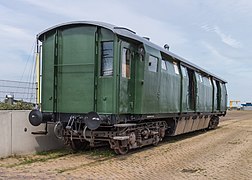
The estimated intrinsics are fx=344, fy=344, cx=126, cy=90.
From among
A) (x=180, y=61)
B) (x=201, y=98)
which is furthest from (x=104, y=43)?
(x=201, y=98)

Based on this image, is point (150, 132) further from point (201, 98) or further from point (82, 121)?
point (201, 98)

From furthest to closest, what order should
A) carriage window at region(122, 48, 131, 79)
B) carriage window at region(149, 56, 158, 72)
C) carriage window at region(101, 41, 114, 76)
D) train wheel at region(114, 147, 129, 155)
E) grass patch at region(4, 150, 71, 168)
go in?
carriage window at region(149, 56, 158, 72) < train wheel at region(114, 147, 129, 155) < carriage window at region(122, 48, 131, 79) < carriage window at region(101, 41, 114, 76) < grass patch at region(4, 150, 71, 168)

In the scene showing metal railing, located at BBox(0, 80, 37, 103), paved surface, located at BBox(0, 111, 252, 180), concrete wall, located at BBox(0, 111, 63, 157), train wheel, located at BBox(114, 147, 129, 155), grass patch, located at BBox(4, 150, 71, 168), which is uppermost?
metal railing, located at BBox(0, 80, 37, 103)

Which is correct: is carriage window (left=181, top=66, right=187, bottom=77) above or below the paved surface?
above

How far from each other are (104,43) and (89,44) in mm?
439

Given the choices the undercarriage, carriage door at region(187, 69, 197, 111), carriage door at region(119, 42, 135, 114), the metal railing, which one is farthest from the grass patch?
carriage door at region(187, 69, 197, 111)

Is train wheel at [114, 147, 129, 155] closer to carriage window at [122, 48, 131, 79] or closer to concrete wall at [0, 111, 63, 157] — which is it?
carriage window at [122, 48, 131, 79]

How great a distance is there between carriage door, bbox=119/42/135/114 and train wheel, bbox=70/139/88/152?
2.03 m

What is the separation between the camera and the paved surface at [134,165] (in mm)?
7664

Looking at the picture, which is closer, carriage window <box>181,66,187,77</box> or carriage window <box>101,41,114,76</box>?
carriage window <box>101,41,114,76</box>

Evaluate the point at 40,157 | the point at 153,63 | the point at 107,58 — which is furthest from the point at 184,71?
the point at 40,157

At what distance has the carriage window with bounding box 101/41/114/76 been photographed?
9.78m

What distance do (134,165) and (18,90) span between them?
17.3 feet

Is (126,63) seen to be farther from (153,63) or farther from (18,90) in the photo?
(18,90)
